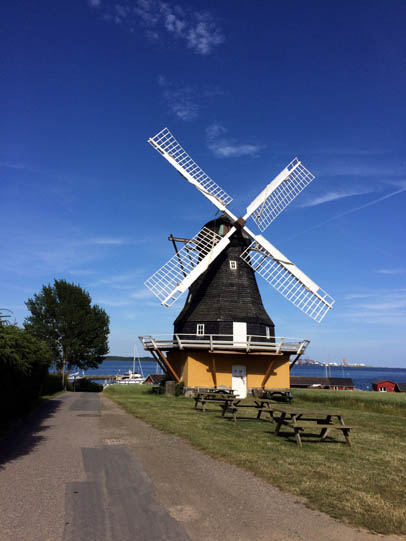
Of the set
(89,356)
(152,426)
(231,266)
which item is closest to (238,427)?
(152,426)

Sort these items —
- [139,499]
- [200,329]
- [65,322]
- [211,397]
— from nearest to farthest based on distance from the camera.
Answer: [139,499] → [211,397] → [200,329] → [65,322]

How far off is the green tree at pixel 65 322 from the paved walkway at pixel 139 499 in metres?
31.6


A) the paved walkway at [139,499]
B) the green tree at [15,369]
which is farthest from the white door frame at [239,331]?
the paved walkway at [139,499]

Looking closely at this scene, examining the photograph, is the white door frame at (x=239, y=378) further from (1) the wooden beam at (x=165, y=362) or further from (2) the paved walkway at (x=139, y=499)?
(2) the paved walkway at (x=139, y=499)

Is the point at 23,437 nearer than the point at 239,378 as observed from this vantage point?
Yes

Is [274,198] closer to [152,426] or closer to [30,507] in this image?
[152,426]

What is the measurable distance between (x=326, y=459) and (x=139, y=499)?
4.85m

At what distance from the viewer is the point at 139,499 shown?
6168 mm

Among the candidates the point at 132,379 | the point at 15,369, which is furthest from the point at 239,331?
the point at 132,379

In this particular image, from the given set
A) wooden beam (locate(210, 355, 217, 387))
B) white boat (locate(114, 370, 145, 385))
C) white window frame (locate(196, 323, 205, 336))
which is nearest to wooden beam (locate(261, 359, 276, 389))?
wooden beam (locate(210, 355, 217, 387))

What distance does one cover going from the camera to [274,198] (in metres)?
28.5

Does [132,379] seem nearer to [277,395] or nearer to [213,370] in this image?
[277,395]

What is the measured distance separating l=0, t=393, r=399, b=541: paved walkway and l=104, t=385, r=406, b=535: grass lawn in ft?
1.46

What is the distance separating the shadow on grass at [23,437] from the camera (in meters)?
9.06
